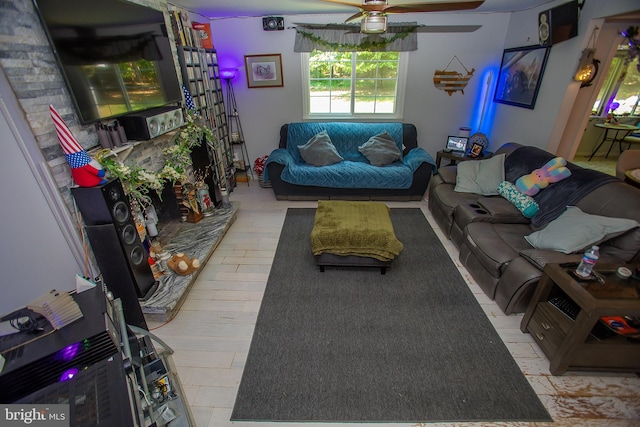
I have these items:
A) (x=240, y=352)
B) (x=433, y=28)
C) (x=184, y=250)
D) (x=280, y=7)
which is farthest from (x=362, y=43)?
(x=240, y=352)

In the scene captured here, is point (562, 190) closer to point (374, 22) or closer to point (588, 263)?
point (588, 263)

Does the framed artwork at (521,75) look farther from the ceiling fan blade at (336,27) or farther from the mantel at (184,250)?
the mantel at (184,250)

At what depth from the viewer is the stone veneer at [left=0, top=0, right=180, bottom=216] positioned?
1428 millimetres

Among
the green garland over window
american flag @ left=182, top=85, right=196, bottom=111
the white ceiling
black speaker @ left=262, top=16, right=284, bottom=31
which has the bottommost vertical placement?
american flag @ left=182, top=85, right=196, bottom=111

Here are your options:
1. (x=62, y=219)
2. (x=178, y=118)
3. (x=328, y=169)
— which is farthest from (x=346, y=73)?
(x=62, y=219)

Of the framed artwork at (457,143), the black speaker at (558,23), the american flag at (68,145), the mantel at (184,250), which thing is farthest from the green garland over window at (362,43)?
the american flag at (68,145)

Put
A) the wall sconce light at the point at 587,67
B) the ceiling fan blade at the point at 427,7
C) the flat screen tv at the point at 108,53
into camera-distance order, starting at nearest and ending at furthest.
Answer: the flat screen tv at the point at 108,53, the ceiling fan blade at the point at 427,7, the wall sconce light at the point at 587,67

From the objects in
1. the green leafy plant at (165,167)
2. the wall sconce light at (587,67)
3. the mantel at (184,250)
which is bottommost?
the mantel at (184,250)

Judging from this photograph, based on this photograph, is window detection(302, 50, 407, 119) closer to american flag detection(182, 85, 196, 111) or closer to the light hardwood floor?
american flag detection(182, 85, 196, 111)

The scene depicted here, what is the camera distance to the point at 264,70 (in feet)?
13.5

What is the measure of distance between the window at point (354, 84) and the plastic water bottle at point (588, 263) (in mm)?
3290

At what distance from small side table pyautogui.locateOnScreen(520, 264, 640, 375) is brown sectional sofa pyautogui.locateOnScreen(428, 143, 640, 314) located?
6.7 inches

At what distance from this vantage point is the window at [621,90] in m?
4.66

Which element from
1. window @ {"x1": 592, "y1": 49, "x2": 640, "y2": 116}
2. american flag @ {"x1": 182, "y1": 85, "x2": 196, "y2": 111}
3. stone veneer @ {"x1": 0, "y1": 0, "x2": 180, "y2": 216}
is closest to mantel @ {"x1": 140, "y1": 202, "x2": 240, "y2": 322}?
stone veneer @ {"x1": 0, "y1": 0, "x2": 180, "y2": 216}
